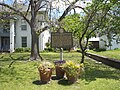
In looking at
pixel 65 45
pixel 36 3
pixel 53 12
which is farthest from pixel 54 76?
pixel 36 3

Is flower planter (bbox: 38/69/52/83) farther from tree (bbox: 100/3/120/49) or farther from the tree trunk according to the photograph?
the tree trunk

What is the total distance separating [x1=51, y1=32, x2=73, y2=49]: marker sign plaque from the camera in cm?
1327

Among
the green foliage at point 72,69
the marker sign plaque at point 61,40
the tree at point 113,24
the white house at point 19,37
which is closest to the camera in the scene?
the green foliage at point 72,69

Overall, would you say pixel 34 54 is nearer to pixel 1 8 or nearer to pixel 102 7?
pixel 1 8

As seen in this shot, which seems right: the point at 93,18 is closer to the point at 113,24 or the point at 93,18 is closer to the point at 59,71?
the point at 113,24

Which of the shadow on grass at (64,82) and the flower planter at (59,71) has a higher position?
the flower planter at (59,71)

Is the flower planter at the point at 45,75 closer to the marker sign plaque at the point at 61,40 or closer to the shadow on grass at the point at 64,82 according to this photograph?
the shadow on grass at the point at 64,82

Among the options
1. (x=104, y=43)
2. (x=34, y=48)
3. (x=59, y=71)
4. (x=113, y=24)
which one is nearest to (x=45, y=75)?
(x=59, y=71)

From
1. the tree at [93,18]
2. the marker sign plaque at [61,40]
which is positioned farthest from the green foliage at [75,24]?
the marker sign plaque at [61,40]

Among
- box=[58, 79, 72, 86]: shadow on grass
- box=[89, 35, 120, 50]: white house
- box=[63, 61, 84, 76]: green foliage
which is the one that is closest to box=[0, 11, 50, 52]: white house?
box=[89, 35, 120, 50]: white house

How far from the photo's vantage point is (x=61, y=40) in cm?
1332

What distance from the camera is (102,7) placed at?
14719 millimetres

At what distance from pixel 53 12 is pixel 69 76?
35.8ft

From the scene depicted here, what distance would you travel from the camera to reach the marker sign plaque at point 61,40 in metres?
13.3
